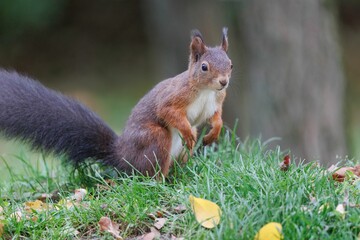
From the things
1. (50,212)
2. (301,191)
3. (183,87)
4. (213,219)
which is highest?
(183,87)

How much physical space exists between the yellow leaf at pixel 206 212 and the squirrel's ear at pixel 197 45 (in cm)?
93

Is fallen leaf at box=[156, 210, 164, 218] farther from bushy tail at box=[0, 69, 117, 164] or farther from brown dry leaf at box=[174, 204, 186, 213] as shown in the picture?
bushy tail at box=[0, 69, 117, 164]

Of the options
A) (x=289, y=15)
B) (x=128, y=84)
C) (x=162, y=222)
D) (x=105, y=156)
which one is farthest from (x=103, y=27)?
(x=162, y=222)

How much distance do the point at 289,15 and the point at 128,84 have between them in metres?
7.37

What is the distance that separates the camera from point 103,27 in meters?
14.8

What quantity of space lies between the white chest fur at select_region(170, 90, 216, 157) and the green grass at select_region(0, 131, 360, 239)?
0.11 meters

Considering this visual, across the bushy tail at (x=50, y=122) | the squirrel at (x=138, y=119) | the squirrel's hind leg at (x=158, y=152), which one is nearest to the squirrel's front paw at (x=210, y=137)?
the squirrel at (x=138, y=119)

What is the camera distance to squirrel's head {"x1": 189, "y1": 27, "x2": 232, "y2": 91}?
3.63 metres

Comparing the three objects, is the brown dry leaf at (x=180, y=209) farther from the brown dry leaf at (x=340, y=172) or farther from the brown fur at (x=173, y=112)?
the brown dry leaf at (x=340, y=172)

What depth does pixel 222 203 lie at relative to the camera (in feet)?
10.1

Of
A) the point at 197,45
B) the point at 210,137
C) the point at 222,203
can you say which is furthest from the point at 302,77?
the point at 222,203

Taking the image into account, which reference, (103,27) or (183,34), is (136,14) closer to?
(103,27)

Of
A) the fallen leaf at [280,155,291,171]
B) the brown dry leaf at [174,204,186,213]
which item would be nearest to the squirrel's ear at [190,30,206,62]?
the fallen leaf at [280,155,291,171]

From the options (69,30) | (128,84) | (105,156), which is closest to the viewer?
(105,156)
